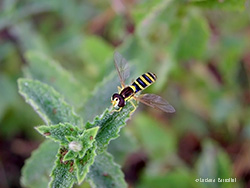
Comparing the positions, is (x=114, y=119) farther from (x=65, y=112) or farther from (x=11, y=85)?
(x=11, y=85)

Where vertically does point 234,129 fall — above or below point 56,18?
below

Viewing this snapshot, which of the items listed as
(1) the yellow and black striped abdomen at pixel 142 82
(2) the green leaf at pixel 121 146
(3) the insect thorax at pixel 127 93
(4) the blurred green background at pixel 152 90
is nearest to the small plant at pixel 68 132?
(3) the insect thorax at pixel 127 93

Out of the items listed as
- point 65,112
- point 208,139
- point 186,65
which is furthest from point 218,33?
point 65,112

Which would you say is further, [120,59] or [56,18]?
[56,18]

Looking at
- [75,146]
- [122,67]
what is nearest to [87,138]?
[75,146]

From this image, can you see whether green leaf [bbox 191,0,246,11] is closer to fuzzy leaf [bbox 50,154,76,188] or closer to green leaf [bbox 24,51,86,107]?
green leaf [bbox 24,51,86,107]

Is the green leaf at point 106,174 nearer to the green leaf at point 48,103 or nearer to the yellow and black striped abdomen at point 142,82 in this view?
the green leaf at point 48,103
